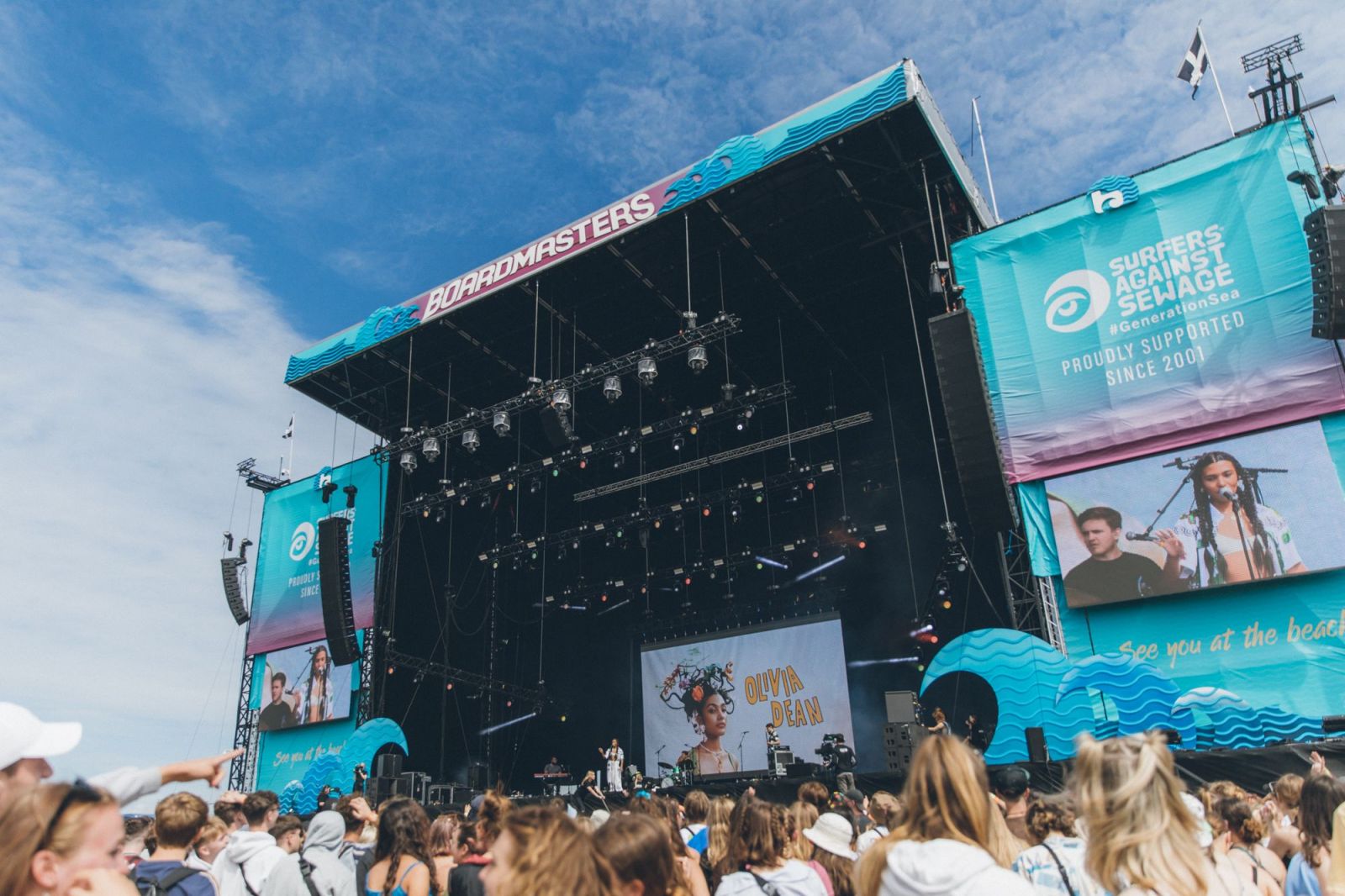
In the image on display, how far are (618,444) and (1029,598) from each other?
7616 mm

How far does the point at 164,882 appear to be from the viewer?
2.87m

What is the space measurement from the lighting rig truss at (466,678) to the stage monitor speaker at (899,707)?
9.97 metres

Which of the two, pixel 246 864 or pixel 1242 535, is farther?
pixel 1242 535

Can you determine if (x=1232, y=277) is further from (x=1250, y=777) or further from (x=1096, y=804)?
(x=1096, y=804)

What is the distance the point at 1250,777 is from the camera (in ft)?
Answer: 30.5

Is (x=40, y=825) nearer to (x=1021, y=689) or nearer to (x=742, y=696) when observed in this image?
(x=1021, y=689)

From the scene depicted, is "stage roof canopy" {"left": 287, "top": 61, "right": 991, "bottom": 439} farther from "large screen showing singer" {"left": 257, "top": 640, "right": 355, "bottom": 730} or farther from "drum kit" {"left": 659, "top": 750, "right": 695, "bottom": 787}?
"drum kit" {"left": 659, "top": 750, "right": 695, "bottom": 787}

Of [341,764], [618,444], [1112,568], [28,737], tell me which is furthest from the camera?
[618,444]

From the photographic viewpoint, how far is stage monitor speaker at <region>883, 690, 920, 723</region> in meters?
12.3

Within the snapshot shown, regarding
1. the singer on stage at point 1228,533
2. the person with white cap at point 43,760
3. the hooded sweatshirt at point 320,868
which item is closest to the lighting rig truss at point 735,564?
the singer on stage at point 1228,533

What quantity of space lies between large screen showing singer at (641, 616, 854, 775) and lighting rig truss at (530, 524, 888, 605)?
1366 millimetres

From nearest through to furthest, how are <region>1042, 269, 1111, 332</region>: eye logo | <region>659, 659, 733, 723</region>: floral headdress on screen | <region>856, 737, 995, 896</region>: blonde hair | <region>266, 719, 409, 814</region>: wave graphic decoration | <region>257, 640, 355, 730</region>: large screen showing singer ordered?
<region>856, 737, 995, 896</region>: blonde hair, <region>1042, 269, 1111, 332</region>: eye logo, <region>266, 719, 409, 814</region>: wave graphic decoration, <region>257, 640, 355, 730</region>: large screen showing singer, <region>659, 659, 733, 723</region>: floral headdress on screen

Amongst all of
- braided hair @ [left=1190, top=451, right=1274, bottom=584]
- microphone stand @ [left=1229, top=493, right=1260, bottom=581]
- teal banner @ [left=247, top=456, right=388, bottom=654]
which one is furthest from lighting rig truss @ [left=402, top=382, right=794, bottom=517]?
microphone stand @ [left=1229, top=493, right=1260, bottom=581]

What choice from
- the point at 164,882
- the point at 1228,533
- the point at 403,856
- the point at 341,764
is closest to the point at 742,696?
the point at 341,764
